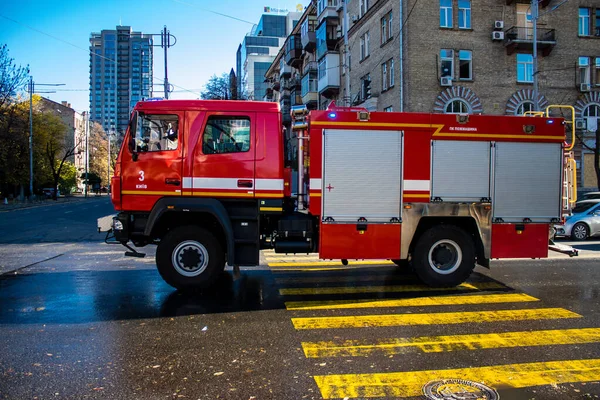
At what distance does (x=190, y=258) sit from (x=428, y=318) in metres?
3.71

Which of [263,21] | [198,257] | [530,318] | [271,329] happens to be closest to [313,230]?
[198,257]

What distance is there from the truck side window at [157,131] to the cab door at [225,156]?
0.44 meters

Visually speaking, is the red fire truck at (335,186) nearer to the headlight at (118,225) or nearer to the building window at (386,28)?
the headlight at (118,225)

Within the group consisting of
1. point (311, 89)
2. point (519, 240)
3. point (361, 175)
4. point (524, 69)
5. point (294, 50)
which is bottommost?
point (519, 240)

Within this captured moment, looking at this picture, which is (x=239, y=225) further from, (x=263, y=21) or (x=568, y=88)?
(x=263, y=21)

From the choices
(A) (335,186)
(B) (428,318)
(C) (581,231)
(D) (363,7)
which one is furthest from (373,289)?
(D) (363,7)

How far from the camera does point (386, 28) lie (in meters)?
31.4

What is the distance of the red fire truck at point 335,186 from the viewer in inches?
294

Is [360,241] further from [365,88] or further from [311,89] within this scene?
[311,89]

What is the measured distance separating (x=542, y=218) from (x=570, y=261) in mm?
3652

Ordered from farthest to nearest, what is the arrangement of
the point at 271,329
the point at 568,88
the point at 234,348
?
the point at 568,88
the point at 271,329
the point at 234,348

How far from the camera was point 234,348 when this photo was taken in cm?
506

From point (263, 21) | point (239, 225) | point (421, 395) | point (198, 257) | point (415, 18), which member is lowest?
point (421, 395)

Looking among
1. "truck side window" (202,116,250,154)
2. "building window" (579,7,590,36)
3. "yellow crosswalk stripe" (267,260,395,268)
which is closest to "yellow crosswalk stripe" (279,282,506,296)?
"yellow crosswalk stripe" (267,260,395,268)
